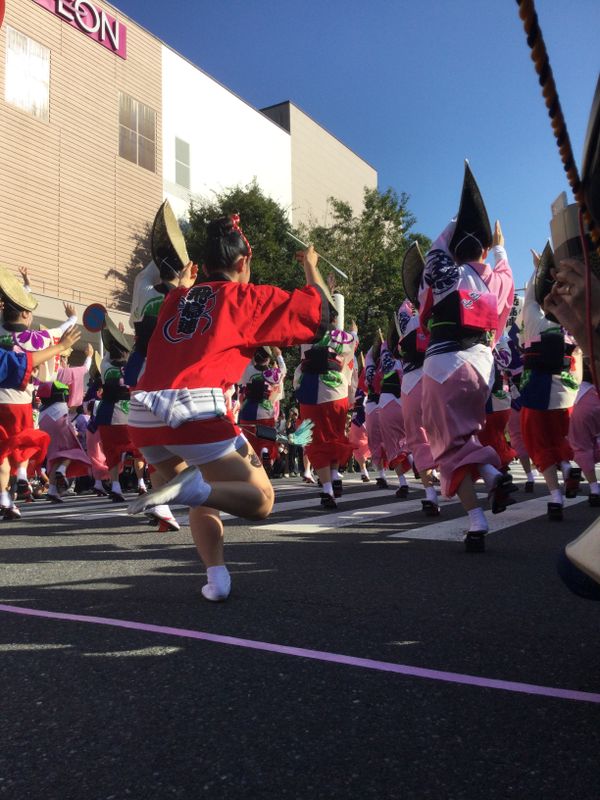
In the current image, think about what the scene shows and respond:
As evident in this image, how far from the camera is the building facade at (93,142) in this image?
2238 centimetres

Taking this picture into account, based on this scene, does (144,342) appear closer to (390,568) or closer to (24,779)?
(390,568)

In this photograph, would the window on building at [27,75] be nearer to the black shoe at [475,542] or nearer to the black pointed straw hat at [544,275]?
the black pointed straw hat at [544,275]

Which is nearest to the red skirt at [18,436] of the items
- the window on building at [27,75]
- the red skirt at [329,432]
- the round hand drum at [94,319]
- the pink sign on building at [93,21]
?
the red skirt at [329,432]

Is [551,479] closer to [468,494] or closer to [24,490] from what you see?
[468,494]

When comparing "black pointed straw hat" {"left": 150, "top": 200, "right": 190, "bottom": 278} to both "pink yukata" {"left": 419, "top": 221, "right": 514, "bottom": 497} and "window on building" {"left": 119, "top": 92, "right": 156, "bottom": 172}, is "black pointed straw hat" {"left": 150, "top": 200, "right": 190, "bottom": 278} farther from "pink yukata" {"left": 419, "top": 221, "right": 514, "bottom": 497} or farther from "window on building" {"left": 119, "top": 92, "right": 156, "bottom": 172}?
"window on building" {"left": 119, "top": 92, "right": 156, "bottom": 172}

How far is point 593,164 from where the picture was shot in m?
1.30

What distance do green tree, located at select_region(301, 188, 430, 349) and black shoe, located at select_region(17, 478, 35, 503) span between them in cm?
1860

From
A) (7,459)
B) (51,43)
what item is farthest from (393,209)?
(7,459)

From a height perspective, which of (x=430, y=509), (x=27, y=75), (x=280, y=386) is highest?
(x=27, y=75)

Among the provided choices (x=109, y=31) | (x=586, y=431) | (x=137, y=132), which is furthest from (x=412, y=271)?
(x=109, y=31)

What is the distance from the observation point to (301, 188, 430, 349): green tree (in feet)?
91.8

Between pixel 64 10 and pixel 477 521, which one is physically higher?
pixel 64 10

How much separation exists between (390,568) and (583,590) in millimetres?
2081

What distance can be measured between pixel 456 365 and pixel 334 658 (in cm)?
270
